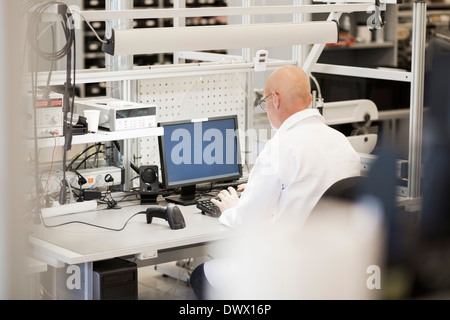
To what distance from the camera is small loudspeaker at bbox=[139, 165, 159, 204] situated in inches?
120

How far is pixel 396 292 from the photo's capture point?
78 centimetres

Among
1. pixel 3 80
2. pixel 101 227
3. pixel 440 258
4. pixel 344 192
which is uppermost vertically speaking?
pixel 3 80

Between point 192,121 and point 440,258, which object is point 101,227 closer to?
point 192,121

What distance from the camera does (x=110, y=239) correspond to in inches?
99.8

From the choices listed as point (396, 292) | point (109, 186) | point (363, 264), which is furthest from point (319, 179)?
point (396, 292)

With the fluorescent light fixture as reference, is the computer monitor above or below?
below

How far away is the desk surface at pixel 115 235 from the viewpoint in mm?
2400

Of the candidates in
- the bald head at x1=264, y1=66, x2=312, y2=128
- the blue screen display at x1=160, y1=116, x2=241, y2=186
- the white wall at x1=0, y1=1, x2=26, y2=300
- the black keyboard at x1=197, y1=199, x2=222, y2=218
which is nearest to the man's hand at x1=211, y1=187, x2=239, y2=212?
the black keyboard at x1=197, y1=199, x2=222, y2=218

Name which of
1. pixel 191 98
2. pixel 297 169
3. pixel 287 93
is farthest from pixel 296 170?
pixel 191 98

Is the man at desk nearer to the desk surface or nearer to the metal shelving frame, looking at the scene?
the desk surface

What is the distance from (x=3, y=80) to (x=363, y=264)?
574 millimetres

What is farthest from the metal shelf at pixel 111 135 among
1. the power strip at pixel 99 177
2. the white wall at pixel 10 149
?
the white wall at pixel 10 149

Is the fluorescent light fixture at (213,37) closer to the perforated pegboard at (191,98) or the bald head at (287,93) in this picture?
the bald head at (287,93)

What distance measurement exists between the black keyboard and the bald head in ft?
1.57
